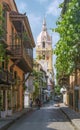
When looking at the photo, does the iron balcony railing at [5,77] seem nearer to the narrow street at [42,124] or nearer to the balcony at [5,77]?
the balcony at [5,77]

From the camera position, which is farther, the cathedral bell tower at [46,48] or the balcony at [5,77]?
the cathedral bell tower at [46,48]

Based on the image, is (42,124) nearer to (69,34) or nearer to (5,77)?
(5,77)

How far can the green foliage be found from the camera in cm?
2141

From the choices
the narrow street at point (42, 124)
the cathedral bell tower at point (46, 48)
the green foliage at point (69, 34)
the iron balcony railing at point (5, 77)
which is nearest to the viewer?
the green foliage at point (69, 34)

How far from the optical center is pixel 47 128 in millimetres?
24453

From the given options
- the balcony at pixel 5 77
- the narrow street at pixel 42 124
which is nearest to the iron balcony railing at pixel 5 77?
the balcony at pixel 5 77

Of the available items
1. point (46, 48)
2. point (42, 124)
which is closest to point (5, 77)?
point (42, 124)

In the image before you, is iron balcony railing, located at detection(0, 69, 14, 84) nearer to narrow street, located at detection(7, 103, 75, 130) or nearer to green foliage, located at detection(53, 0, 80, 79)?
narrow street, located at detection(7, 103, 75, 130)

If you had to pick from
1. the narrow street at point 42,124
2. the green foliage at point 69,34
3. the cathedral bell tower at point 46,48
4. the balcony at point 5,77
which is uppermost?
the cathedral bell tower at point 46,48

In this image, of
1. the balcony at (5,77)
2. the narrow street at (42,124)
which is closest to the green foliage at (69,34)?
the narrow street at (42,124)

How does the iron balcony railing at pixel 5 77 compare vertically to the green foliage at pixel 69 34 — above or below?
below

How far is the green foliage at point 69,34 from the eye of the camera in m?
21.4

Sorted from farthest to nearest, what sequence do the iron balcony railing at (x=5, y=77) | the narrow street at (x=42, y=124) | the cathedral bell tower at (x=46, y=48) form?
the cathedral bell tower at (x=46, y=48), the iron balcony railing at (x=5, y=77), the narrow street at (x=42, y=124)

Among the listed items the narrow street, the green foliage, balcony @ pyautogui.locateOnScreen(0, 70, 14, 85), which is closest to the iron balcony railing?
balcony @ pyautogui.locateOnScreen(0, 70, 14, 85)
